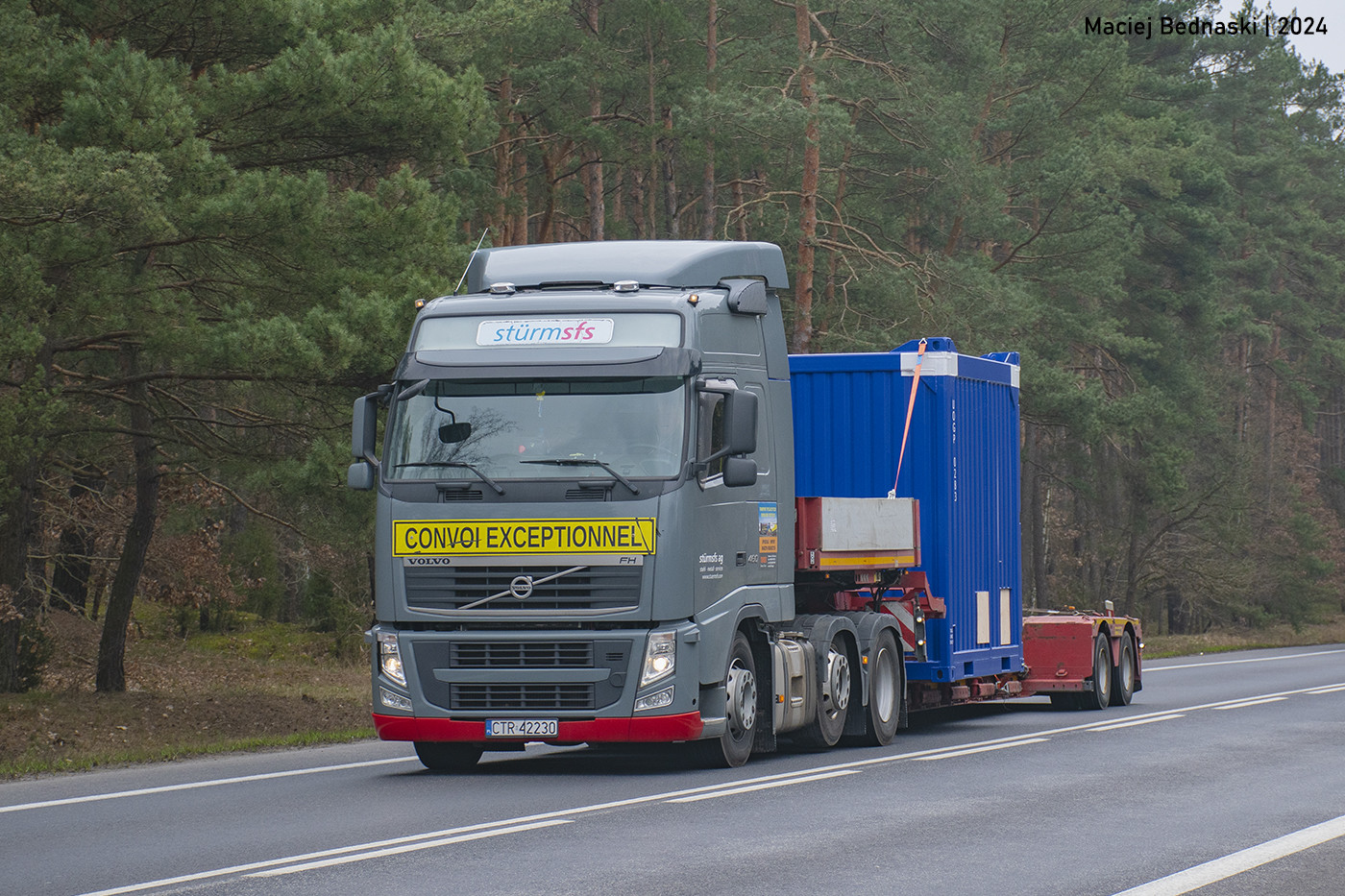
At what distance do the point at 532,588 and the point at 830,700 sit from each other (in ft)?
11.6

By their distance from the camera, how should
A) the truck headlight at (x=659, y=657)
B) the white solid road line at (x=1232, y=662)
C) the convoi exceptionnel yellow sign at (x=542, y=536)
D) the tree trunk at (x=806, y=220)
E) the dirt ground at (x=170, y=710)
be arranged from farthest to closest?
the tree trunk at (x=806, y=220)
the white solid road line at (x=1232, y=662)
the dirt ground at (x=170, y=710)
the truck headlight at (x=659, y=657)
the convoi exceptionnel yellow sign at (x=542, y=536)

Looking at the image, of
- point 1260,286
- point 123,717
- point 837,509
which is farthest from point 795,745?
point 1260,286

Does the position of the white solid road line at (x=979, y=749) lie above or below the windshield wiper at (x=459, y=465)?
below

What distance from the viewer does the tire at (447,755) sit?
13758 mm

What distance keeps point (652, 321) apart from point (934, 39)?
30.5 metres

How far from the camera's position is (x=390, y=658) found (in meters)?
12.8

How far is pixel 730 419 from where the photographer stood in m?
12.6

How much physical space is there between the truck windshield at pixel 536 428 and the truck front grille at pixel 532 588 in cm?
67

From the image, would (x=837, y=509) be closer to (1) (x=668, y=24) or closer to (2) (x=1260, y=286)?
(1) (x=668, y=24)

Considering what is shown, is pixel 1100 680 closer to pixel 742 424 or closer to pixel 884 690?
pixel 884 690

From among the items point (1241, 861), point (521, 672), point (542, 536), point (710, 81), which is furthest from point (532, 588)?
point (710, 81)

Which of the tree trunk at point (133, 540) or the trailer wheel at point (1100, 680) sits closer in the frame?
the trailer wheel at point (1100, 680)

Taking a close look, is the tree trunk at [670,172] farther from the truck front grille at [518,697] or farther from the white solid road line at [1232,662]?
the truck front grille at [518,697]

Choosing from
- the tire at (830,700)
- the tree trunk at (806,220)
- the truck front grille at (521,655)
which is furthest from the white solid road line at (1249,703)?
the tree trunk at (806,220)
